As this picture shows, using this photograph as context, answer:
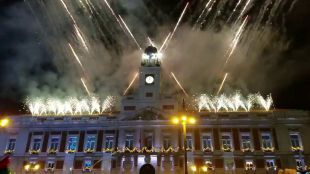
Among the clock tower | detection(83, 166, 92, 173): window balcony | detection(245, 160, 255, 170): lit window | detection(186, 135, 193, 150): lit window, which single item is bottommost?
detection(83, 166, 92, 173): window balcony

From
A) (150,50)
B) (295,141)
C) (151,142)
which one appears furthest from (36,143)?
(295,141)

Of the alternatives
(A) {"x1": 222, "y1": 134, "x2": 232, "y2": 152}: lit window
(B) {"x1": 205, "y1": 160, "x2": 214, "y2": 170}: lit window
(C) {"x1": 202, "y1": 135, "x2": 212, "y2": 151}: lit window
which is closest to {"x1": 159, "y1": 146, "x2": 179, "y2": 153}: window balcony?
(C) {"x1": 202, "y1": 135, "x2": 212, "y2": 151}: lit window

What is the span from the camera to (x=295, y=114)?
159ft

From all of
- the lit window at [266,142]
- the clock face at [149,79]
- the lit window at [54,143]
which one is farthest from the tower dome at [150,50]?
the lit window at [266,142]

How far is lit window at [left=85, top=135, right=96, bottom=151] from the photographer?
50.1 meters

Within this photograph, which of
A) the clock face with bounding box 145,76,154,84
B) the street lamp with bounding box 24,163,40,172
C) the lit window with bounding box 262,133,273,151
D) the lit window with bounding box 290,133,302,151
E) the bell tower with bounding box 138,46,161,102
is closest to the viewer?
the lit window with bounding box 290,133,302,151

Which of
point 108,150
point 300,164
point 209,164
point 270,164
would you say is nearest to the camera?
point 300,164

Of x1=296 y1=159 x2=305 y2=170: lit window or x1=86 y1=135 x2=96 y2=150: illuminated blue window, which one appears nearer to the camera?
x1=296 y1=159 x2=305 y2=170: lit window

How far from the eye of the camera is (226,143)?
48.3m

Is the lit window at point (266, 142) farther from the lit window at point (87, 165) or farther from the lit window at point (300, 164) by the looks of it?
the lit window at point (87, 165)

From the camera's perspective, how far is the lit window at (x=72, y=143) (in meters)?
50.4

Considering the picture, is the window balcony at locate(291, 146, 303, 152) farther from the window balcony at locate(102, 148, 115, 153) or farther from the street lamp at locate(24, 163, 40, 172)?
the street lamp at locate(24, 163, 40, 172)

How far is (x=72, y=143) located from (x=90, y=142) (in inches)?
126

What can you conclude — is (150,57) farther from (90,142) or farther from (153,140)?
(90,142)
